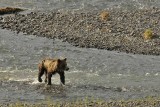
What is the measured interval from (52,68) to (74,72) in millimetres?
3846

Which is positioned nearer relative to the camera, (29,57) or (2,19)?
(29,57)

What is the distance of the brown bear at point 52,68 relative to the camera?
90.5 feet

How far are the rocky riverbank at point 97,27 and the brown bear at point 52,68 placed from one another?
1031 cm

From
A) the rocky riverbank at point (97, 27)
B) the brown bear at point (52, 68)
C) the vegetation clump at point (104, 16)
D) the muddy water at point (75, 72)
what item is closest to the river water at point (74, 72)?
the muddy water at point (75, 72)

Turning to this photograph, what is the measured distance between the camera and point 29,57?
117ft

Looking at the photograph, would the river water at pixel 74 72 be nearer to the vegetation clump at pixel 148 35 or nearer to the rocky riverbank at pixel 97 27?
the rocky riverbank at pixel 97 27

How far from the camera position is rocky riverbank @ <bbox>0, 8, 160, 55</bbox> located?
129 feet

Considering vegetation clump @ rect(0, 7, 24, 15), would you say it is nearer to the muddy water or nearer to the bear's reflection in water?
the muddy water

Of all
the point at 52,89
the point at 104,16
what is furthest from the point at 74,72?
the point at 104,16

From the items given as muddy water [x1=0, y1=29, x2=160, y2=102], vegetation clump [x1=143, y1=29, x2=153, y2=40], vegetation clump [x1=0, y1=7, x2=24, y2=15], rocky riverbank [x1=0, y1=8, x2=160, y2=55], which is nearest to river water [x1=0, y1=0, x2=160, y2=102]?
muddy water [x1=0, y1=29, x2=160, y2=102]

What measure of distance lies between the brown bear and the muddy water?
0.55 meters

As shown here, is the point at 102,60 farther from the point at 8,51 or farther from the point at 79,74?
the point at 8,51

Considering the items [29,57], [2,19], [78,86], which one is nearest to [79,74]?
[78,86]

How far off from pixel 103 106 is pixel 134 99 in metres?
3.06
